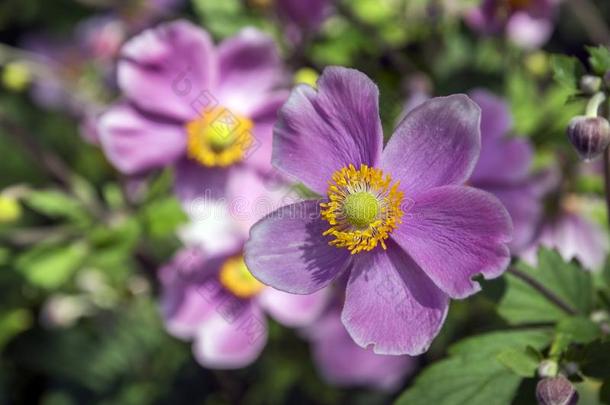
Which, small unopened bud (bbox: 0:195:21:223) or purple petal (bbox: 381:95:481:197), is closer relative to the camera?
purple petal (bbox: 381:95:481:197)

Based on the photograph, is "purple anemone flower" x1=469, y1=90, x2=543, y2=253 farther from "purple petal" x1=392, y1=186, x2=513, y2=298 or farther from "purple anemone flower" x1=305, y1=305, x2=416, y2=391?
"purple petal" x1=392, y1=186, x2=513, y2=298

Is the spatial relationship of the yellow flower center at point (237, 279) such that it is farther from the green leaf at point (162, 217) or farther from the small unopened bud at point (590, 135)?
the small unopened bud at point (590, 135)

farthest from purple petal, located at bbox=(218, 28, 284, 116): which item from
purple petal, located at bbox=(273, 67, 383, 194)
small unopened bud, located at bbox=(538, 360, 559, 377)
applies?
small unopened bud, located at bbox=(538, 360, 559, 377)

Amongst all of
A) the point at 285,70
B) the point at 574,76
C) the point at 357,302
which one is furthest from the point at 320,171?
the point at 285,70

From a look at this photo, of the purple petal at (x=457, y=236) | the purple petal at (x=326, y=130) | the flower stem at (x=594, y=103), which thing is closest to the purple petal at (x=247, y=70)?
the purple petal at (x=326, y=130)

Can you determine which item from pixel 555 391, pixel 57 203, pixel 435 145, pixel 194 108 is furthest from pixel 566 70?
pixel 57 203

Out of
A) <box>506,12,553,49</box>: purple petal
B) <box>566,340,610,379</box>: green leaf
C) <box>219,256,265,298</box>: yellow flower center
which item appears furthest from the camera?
<box>506,12,553,49</box>: purple petal
